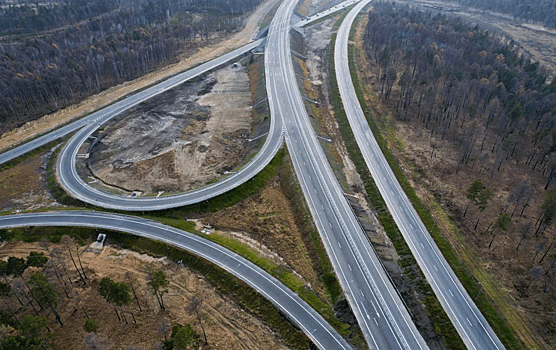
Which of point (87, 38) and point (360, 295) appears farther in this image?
point (87, 38)

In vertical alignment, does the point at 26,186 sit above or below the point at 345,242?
above

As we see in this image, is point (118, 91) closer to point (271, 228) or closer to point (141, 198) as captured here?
point (141, 198)

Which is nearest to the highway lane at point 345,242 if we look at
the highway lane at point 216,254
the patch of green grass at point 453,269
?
the patch of green grass at point 453,269

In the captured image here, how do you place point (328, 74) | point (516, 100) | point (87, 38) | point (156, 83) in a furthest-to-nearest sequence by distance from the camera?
1. point (87, 38)
2. point (328, 74)
3. point (156, 83)
4. point (516, 100)

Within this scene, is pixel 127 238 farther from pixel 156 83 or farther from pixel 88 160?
pixel 156 83

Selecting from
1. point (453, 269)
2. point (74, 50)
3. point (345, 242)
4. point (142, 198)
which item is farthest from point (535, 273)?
point (74, 50)

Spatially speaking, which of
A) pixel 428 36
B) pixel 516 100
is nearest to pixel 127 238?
pixel 516 100
